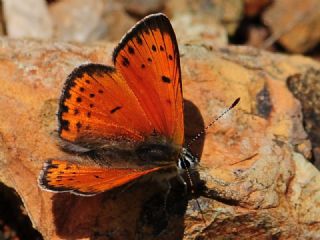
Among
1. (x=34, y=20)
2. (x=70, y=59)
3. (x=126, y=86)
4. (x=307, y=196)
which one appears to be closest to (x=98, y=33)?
(x=34, y=20)

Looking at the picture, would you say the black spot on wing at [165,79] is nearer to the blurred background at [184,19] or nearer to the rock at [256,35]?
the blurred background at [184,19]

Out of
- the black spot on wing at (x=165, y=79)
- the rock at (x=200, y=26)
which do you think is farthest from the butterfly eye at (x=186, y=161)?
the rock at (x=200, y=26)

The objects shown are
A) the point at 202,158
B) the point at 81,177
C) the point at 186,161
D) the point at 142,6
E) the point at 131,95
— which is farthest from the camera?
the point at 142,6

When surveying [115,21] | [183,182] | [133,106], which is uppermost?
[133,106]

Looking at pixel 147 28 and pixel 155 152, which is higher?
pixel 147 28

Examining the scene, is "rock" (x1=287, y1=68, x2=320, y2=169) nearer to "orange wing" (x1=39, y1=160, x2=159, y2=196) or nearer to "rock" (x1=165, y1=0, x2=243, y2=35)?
"orange wing" (x1=39, y1=160, x2=159, y2=196)

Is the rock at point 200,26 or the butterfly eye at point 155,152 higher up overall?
the rock at point 200,26

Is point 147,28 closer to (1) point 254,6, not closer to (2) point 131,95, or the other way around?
(2) point 131,95

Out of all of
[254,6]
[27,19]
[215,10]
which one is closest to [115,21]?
[27,19]
